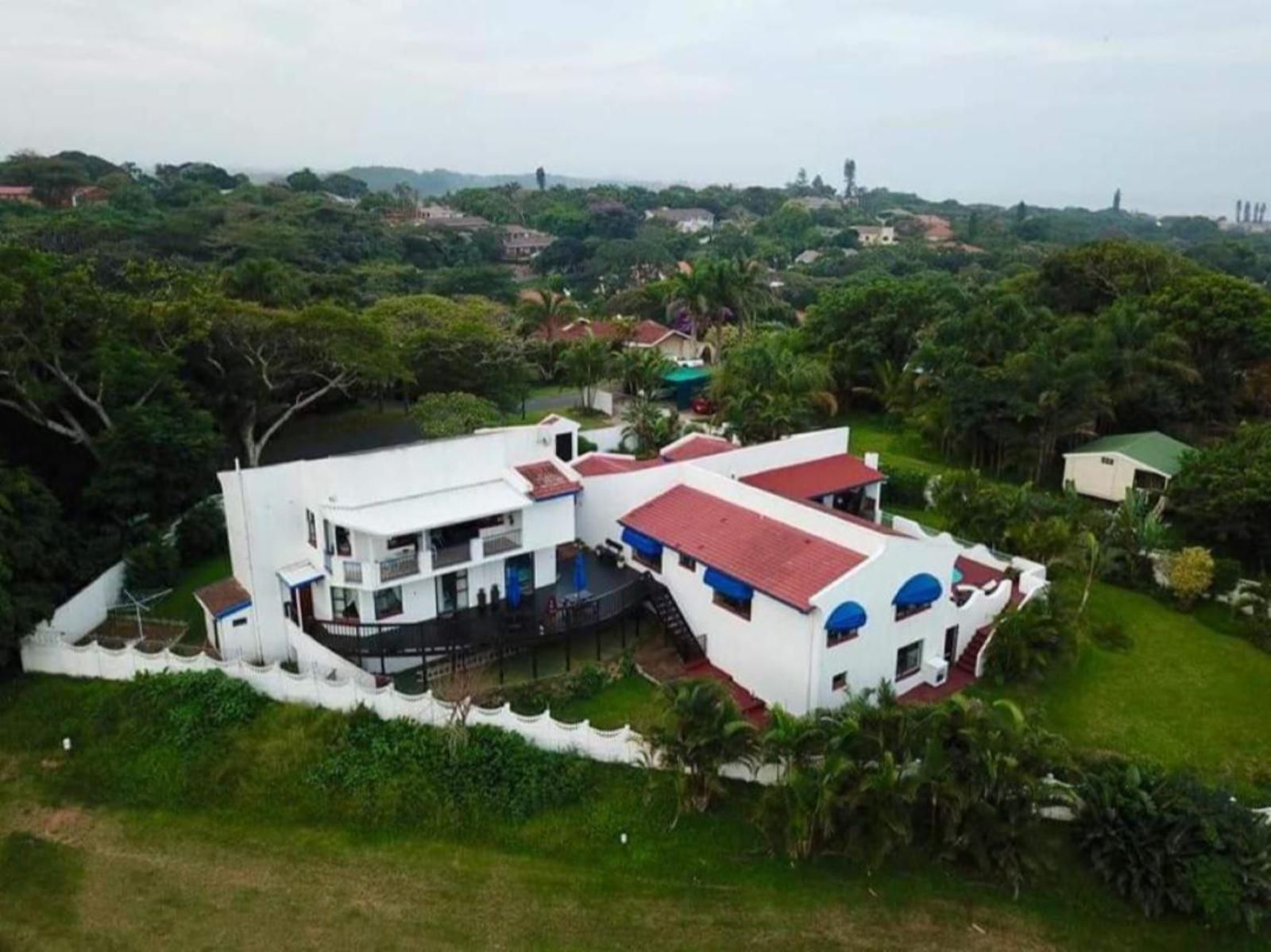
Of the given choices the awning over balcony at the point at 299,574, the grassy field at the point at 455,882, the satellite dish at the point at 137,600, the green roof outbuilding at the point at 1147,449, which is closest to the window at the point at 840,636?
the grassy field at the point at 455,882

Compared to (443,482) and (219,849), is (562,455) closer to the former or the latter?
(443,482)

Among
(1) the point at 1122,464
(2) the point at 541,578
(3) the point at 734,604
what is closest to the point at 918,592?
(3) the point at 734,604

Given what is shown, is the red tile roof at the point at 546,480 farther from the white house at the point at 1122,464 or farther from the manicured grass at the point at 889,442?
the white house at the point at 1122,464

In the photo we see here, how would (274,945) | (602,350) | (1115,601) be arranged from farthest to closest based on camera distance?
1. (602,350)
2. (1115,601)
3. (274,945)

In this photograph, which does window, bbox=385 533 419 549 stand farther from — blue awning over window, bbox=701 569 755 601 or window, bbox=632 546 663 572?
blue awning over window, bbox=701 569 755 601

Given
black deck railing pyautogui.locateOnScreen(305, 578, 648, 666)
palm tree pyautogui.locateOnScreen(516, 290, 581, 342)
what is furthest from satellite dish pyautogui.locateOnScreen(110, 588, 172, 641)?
palm tree pyautogui.locateOnScreen(516, 290, 581, 342)

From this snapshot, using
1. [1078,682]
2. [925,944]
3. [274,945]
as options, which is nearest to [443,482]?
[274,945]

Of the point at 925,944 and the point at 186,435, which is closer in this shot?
the point at 925,944
